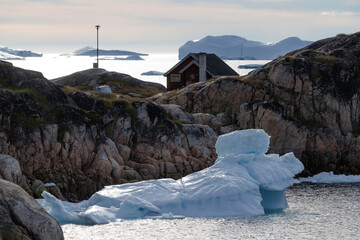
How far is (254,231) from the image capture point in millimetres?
33438

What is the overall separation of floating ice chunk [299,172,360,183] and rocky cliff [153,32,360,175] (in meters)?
1.40

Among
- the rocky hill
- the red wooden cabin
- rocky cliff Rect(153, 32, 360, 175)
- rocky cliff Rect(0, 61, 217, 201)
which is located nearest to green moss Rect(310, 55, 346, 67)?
rocky cliff Rect(153, 32, 360, 175)

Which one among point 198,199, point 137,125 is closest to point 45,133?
point 137,125

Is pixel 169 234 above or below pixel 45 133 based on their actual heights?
below

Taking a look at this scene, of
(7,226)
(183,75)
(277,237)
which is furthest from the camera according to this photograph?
(183,75)

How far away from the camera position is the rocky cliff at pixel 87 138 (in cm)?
4250

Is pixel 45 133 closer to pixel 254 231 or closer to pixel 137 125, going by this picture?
pixel 137 125

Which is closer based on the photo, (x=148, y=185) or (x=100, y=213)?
(x=100, y=213)

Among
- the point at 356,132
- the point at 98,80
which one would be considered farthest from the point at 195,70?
the point at 356,132

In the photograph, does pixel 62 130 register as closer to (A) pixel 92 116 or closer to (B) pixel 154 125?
(A) pixel 92 116

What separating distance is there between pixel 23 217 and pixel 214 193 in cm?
1907

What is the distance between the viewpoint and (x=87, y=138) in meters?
45.3

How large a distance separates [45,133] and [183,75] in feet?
136

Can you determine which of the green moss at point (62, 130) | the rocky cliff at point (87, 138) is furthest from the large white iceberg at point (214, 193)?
the green moss at point (62, 130)
